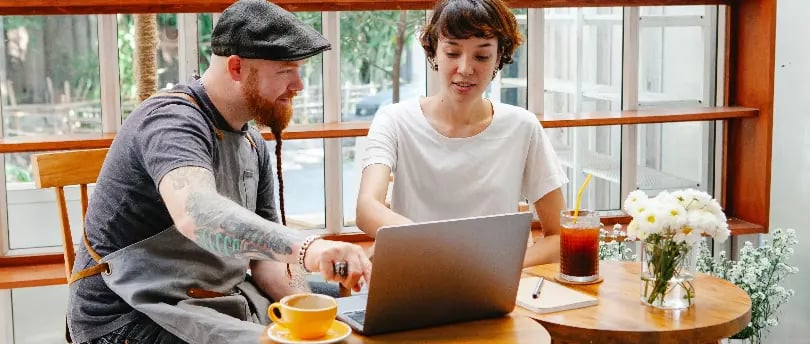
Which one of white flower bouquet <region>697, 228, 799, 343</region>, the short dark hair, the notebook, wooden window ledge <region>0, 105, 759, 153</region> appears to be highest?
the short dark hair

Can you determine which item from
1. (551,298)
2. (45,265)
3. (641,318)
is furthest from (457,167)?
(45,265)

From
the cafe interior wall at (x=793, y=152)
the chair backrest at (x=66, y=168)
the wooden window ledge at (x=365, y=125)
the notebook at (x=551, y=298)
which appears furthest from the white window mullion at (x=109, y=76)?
the cafe interior wall at (x=793, y=152)

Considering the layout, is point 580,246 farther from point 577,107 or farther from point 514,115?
point 577,107

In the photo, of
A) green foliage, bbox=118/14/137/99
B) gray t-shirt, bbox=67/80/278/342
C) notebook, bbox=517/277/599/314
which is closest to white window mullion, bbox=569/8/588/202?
green foliage, bbox=118/14/137/99

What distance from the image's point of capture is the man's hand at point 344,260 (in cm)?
160

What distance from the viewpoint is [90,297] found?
2.04 m

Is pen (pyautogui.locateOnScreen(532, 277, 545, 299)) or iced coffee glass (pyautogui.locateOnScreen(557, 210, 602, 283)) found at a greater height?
iced coffee glass (pyautogui.locateOnScreen(557, 210, 602, 283))

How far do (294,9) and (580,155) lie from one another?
1411 mm

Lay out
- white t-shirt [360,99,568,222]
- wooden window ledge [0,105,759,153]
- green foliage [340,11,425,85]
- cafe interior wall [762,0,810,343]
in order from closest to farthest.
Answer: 1. white t-shirt [360,99,568,222]
2. wooden window ledge [0,105,759,153]
3. green foliage [340,11,425,85]
4. cafe interior wall [762,0,810,343]

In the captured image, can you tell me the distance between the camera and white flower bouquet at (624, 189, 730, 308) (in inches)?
79.0

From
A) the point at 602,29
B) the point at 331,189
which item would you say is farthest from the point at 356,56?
the point at 602,29

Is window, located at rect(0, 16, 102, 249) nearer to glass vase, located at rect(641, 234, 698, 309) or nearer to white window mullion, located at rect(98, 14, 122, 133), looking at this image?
white window mullion, located at rect(98, 14, 122, 133)

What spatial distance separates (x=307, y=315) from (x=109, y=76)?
6.96 ft

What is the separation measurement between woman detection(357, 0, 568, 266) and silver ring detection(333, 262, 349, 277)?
0.96 metres
